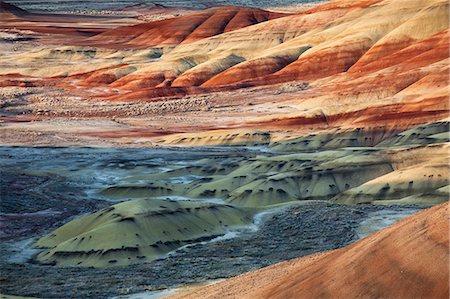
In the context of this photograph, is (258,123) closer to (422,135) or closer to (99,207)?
(422,135)

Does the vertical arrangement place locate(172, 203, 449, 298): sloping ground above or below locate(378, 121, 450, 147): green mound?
above

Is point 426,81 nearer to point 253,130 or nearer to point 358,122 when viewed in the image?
point 358,122

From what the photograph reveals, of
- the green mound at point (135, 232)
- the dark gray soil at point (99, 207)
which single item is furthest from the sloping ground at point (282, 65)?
the green mound at point (135, 232)

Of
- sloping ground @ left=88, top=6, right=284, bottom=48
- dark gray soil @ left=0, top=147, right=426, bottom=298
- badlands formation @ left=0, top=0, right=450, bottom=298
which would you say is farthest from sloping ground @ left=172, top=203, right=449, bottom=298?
sloping ground @ left=88, top=6, right=284, bottom=48

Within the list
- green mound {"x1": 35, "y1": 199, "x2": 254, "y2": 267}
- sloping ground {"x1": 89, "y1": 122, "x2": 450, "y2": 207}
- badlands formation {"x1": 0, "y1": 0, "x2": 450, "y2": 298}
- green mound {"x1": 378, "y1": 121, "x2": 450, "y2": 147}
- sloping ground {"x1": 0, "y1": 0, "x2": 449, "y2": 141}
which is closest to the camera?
badlands formation {"x1": 0, "y1": 0, "x2": 450, "y2": 298}

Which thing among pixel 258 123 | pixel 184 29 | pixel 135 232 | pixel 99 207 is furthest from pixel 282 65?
pixel 135 232

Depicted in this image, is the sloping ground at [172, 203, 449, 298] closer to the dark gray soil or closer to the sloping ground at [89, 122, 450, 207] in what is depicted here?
the dark gray soil
